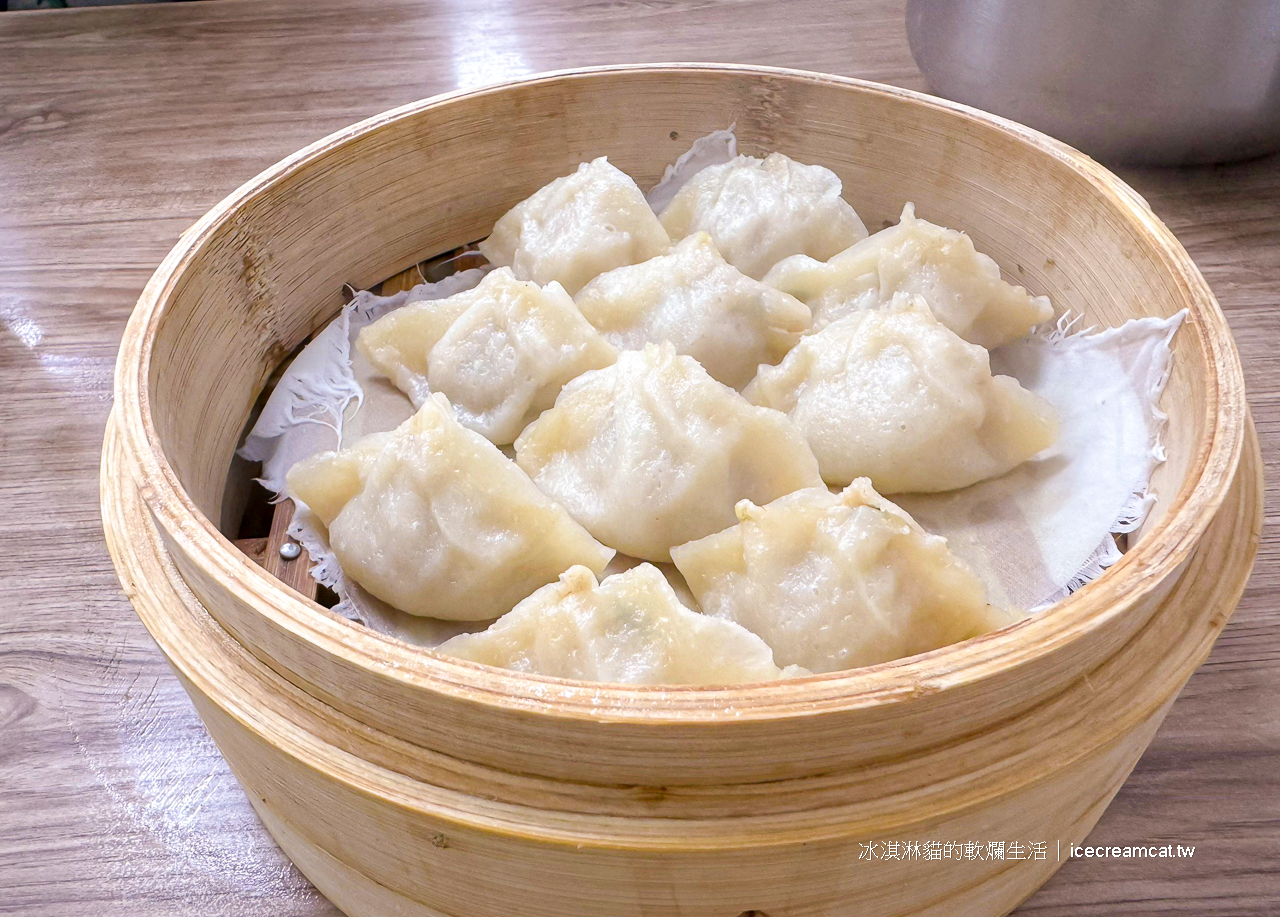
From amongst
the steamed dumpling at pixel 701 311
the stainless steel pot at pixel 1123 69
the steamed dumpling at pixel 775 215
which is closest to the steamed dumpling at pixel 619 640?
the steamed dumpling at pixel 701 311

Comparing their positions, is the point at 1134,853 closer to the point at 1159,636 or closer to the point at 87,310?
the point at 1159,636

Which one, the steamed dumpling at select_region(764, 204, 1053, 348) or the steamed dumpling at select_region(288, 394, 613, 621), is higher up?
the steamed dumpling at select_region(764, 204, 1053, 348)

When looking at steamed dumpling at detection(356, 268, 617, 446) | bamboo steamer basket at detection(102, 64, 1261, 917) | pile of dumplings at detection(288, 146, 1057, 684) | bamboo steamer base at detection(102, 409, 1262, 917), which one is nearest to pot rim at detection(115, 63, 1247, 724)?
bamboo steamer basket at detection(102, 64, 1261, 917)

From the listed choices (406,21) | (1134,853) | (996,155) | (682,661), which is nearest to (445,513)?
(682,661)

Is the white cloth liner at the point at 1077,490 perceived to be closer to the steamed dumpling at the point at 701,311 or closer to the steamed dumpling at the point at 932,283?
the steamed dumpling at the point at 932,283

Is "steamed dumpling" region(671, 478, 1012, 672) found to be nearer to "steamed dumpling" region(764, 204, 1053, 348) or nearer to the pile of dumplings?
the pile of dumplings
